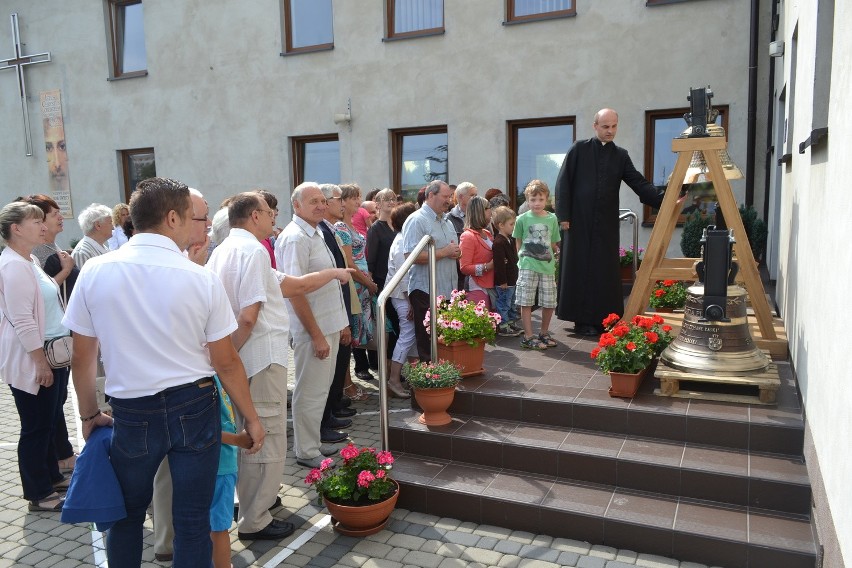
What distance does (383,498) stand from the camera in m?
4.20

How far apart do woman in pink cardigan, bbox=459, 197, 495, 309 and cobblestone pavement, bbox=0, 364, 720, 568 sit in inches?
111

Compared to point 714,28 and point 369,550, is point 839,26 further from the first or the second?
point 714,28

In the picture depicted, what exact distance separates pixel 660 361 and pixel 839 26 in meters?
2.50

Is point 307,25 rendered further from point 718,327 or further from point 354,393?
point 718,327

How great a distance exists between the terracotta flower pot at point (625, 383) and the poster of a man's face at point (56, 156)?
15.3m

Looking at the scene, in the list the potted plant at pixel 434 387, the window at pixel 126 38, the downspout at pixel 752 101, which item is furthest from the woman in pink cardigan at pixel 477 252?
the window at pixel 126 38

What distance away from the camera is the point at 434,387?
479 cm

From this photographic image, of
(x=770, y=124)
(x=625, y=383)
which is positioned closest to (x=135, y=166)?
(x=770, y=124)

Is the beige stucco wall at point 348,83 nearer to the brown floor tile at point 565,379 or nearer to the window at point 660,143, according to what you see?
the window at point 660,143

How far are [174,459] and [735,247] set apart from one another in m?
4.08

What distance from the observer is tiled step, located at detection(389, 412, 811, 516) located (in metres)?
3.86

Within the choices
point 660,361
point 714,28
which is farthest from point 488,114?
point 660,361

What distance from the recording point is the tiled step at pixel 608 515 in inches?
140

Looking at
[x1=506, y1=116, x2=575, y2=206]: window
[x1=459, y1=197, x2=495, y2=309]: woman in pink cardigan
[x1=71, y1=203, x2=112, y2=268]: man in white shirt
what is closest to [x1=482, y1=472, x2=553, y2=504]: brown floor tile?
[x1=459, y1=197, x2=495, y2=309]: woman in pink cardigan
